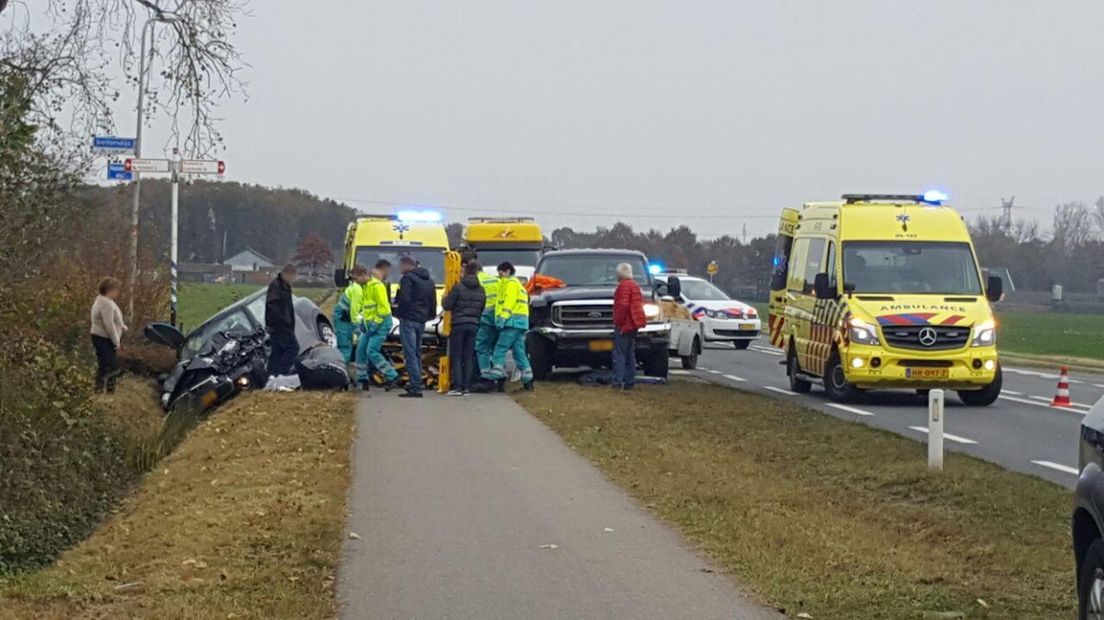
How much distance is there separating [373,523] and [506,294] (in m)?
9.59

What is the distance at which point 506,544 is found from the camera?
30.9 ft

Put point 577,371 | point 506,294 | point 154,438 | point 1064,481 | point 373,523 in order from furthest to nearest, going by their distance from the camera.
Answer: point 577,371
point 506,294
point 154,438
point 1064,481
point 373,523

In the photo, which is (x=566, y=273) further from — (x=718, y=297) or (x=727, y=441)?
(x=718, y=297)

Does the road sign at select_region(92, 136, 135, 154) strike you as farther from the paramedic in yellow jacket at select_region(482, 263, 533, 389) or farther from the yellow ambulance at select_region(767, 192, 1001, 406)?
the yellow ambulance at select_region(767, 192, 1001, 406)

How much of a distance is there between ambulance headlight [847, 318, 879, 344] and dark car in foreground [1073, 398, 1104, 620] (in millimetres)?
12872

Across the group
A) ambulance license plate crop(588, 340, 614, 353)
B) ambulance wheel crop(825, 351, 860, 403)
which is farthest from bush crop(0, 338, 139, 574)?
ambulance wheel crop(825, 351, 860, 403)

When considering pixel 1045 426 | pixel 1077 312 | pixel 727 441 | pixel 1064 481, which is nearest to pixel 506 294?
pixel 727 441

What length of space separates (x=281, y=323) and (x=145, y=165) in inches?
166

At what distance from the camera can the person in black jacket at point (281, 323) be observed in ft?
63.0

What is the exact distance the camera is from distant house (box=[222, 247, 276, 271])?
7150 cm

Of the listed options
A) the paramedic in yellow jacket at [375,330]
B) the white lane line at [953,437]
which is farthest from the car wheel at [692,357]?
the white lane line at [953,437]

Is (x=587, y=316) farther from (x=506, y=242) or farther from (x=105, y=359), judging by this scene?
(x=506, y=242)

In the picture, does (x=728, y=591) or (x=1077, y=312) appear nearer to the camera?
(x=728, y=591)

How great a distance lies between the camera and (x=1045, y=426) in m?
18.2
